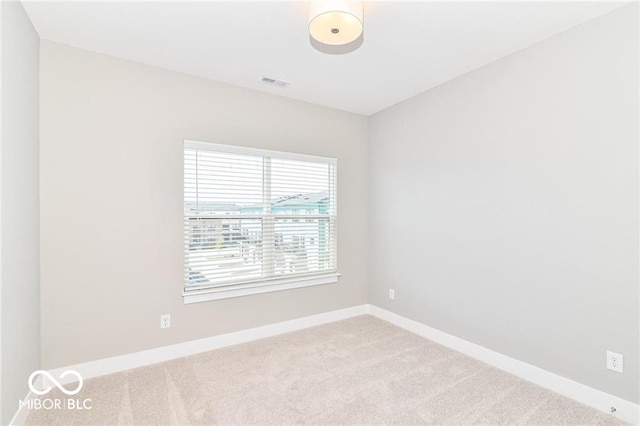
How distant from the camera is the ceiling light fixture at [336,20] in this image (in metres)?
1.76

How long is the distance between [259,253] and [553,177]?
2.72 metres

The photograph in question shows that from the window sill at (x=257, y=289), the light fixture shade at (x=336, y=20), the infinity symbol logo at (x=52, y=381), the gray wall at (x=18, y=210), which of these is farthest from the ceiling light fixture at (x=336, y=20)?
the infinity symbol logo at (x=52, y=381)

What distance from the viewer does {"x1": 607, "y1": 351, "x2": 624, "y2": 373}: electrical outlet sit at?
2080mm

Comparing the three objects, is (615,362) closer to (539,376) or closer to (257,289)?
(539,376)

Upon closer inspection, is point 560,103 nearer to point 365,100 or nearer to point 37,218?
point 365,100

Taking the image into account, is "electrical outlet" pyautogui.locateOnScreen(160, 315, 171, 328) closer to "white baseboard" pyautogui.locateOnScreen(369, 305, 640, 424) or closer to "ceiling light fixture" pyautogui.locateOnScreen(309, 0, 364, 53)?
"white baseboard" pyautogui.locateOnScreen(369, 305, 640, 424)

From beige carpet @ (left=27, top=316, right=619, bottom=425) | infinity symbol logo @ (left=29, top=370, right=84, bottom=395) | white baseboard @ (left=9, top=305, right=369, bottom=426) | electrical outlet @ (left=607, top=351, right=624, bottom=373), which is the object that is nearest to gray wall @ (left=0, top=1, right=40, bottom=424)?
infinity symbol logo @ (left=29, top=370, right=84, bottom=395)

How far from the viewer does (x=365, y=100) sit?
3.72 metres

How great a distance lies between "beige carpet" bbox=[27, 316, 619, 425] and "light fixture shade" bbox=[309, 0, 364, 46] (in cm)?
243

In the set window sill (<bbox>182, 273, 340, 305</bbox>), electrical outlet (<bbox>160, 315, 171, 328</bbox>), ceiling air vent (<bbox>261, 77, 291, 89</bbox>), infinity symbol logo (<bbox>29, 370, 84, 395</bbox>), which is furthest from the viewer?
ceiling air vent (<bbox>261, 77, 291, 89</bbox>)

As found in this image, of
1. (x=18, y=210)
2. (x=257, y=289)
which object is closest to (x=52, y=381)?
(x=18, y=210)

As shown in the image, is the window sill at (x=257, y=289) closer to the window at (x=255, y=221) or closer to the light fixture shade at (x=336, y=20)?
the window at (x=255, y=221)

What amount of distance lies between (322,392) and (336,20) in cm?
253

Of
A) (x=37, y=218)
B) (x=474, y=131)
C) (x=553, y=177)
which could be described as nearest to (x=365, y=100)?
(x=474, y=131)
